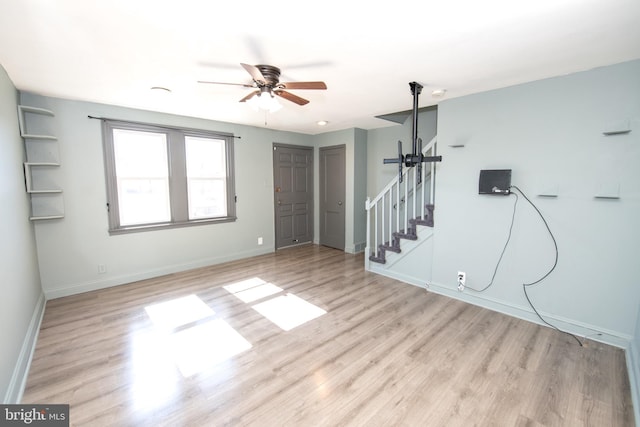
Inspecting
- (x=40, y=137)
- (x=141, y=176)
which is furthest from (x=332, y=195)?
(x=40, y=137)

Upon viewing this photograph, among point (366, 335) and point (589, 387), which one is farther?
point (366, 335)

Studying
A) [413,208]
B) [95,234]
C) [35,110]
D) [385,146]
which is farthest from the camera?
[385,146]

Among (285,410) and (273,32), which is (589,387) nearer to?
(285,410)

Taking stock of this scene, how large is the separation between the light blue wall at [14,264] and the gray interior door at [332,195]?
14.7 ft

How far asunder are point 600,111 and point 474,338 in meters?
2.33

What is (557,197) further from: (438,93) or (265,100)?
(265,100)

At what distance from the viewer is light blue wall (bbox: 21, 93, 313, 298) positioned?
343cm

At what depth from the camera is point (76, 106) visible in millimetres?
3469

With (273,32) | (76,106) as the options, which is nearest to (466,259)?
(273,32)

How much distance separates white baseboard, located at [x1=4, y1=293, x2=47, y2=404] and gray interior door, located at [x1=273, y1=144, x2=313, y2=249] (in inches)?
141

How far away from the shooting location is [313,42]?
6.63 feet

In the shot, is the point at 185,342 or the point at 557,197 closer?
the point at 185,342

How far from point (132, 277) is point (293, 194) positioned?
3149 mm

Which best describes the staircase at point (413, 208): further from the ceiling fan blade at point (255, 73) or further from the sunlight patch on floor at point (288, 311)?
the ceiling fan blade at point (255, 73)
